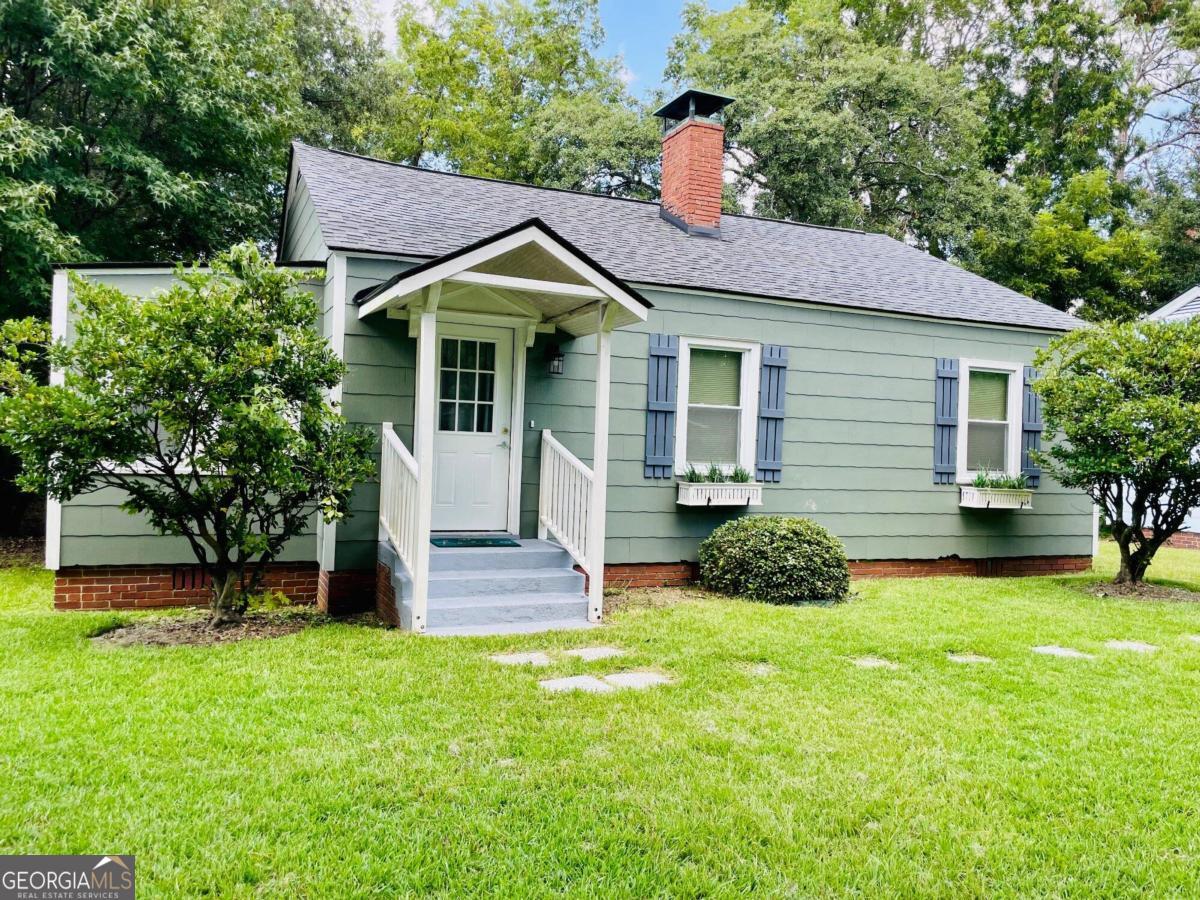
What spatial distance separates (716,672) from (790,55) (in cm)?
1676

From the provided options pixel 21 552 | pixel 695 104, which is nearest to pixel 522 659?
pixel 695 104

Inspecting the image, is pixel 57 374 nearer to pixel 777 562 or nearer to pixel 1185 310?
pixel 777 562

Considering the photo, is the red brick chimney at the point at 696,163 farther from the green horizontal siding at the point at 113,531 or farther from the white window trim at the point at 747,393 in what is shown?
the green horizontal siding at the point at 113,531

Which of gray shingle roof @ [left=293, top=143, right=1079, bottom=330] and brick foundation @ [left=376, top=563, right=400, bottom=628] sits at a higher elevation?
gray shingle roof @ [left=293, top=143, right=1079, bottom=330]

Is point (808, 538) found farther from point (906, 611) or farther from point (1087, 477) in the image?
point (1087, 477)

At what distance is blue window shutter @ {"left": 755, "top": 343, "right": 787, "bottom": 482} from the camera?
791cm

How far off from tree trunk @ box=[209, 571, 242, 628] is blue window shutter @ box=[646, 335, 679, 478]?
3.63 meters

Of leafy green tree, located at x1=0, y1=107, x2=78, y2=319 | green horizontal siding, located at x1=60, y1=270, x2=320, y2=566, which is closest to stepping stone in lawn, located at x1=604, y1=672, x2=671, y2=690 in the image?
green horizontal siding, located at x1=60, y1=270, x2=320, y2=566

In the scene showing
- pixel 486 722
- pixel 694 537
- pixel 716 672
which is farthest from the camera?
pixel 694 537

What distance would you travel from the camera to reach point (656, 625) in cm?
575

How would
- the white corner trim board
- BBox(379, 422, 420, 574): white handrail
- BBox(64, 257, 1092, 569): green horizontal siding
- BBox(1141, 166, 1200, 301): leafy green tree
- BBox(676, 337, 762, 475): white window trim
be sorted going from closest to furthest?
BBox(379, 422, 420, 574): white handrail
the white corner trim board
BBox(64, 257, 1092, 569): green horizontal siding
BBox(676, 337, 762, 475): white window trim
BBox(1141, 166, 1200, 301): leafy green tree

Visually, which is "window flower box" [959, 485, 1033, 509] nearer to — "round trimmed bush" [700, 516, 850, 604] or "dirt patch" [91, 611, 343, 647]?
"round trimmed bush" [700, 516, 850, 604]

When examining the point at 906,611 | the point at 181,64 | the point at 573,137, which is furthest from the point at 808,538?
the point at 573,137

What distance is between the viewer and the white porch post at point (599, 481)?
590 cm
